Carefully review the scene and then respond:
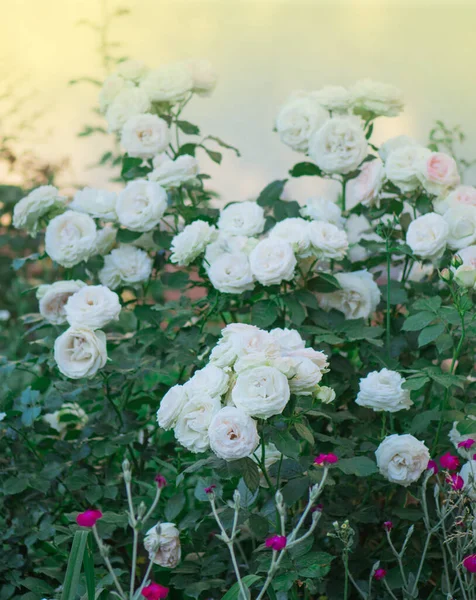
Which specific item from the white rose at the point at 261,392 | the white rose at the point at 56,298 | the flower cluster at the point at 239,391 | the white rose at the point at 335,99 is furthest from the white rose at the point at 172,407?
the white rose at the point at 335,99

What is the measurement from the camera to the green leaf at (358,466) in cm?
131

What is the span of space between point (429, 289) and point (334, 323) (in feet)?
0.92

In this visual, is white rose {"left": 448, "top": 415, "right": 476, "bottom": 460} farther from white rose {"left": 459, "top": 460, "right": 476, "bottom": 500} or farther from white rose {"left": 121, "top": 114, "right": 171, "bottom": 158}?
white rose {"left": 121, "top": 114, "right": 171, "bottom": 158}

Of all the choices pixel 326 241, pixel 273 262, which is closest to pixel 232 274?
pixel 273 262

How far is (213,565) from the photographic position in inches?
55.4

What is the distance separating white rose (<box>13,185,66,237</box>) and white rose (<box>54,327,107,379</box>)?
42 centimetres

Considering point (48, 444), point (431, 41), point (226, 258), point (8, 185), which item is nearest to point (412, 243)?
point (226, 258)

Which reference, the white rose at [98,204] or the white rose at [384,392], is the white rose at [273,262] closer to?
the white rose at [384,392]

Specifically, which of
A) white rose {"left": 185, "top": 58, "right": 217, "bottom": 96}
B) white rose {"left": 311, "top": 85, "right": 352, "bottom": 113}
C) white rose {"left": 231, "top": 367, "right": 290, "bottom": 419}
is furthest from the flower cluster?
white rose {"left": 185, "top": 58, "right": 217, "bottom": 96}

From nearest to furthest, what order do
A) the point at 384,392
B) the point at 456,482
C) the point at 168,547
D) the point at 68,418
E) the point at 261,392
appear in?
1. the point at 261,392
2. the point at 456,482
3. the point at 168,547
4. the point at 384,392
5. the point at 68,418

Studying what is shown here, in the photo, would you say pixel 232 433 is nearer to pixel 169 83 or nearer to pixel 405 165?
pixel 405 165

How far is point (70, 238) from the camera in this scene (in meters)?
1.68

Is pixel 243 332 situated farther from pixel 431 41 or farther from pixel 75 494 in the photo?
pixel 431 41

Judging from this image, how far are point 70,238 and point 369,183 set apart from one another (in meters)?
0.70
